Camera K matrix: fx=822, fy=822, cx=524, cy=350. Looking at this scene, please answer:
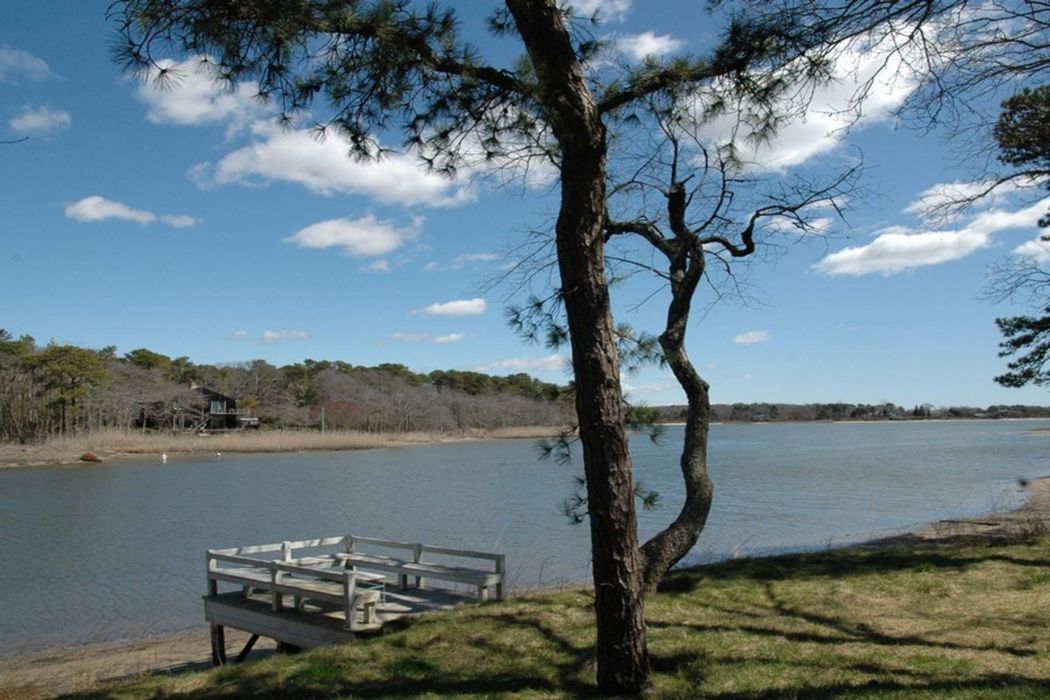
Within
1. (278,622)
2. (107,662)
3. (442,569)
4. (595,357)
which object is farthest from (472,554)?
(107,662)

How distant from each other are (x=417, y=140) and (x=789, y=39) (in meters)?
2.82

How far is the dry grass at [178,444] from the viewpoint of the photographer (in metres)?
55.6

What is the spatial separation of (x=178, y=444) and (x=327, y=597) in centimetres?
6025

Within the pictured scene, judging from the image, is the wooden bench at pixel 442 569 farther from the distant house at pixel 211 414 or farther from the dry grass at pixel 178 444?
the distant house at pixel 211 414

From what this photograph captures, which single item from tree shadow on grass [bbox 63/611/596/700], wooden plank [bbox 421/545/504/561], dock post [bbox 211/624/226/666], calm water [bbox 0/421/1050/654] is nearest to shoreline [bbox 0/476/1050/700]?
dock post [bbox 211/624/226/666]

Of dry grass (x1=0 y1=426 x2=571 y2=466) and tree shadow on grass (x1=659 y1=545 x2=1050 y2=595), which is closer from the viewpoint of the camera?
tree shadow on grass (x1=659 y1=545 x2=1050 y2=595)

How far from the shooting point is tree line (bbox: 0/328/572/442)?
61.4 meters

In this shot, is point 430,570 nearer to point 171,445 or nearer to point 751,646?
point 751,646

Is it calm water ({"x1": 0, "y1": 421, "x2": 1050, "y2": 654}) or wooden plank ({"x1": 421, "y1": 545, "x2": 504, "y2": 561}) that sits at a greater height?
wooden plank ({"x1": 421, "y1": 545, "x2": 504, "y2": 561})

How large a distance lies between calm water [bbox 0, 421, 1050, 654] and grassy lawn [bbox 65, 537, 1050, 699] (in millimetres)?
Result: 1842

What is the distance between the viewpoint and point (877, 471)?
43.0 metres

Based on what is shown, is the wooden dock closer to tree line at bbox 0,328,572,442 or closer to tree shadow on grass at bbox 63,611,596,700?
tree shadow on grass at bbox 63,611,596,700

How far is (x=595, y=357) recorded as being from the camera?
5.06m

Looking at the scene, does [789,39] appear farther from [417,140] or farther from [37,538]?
[37,538]
